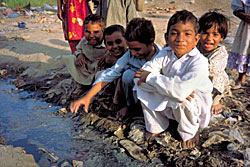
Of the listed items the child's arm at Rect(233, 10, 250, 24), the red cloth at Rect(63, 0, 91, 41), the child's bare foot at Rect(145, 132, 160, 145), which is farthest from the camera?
the red cloth at Rect(63, 0, 91, 41)

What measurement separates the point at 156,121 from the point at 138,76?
459 mm

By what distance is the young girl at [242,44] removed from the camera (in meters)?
3.23

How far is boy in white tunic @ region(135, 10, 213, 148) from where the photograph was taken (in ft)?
5.82

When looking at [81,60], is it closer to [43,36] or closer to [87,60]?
[87,60]

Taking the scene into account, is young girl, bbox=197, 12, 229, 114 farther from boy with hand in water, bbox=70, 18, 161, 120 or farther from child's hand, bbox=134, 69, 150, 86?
child's hand, bbox=134, 69, 150, 86

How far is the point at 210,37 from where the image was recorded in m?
2.38

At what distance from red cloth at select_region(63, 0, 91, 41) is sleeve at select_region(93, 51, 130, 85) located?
5.64 ft

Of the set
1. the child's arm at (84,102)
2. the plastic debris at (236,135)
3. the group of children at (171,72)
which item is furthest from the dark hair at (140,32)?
the plastic debris at (236,135)

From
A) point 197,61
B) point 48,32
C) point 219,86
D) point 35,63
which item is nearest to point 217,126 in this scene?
point 219,86

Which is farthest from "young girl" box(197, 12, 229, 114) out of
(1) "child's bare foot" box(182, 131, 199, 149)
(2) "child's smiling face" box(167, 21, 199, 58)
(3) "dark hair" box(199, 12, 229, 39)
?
(1) "child's bare foot" box(182, 131, 199, 149)

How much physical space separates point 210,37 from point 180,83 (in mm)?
929

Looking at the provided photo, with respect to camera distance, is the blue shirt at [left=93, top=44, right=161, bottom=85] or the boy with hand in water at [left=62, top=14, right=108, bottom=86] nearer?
the blue shirt at [left=93, top=44, right=161, bottom=85]

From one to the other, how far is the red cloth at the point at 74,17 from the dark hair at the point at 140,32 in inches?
72.9

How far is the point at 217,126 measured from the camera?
7.84ft
